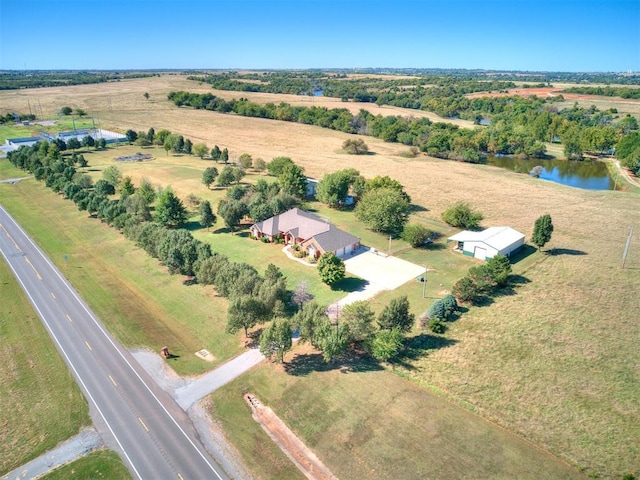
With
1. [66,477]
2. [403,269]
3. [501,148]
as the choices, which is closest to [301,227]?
[403,269]

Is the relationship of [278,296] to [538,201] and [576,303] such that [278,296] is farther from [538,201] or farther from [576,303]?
[538,201]

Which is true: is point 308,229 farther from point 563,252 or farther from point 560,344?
point 563,252

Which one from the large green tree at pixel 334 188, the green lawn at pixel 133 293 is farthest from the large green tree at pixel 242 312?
the large green tree at pixel 334 188

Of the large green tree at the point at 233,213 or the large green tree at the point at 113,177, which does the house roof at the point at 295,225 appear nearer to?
the large green tree at the point at 233,213

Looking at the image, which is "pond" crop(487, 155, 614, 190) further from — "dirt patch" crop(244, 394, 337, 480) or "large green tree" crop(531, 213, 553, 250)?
"dirt patch" crop(244, 394, 337, 480)

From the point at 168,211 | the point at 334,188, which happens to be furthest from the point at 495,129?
the point at 168,211

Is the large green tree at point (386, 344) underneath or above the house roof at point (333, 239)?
underneath
